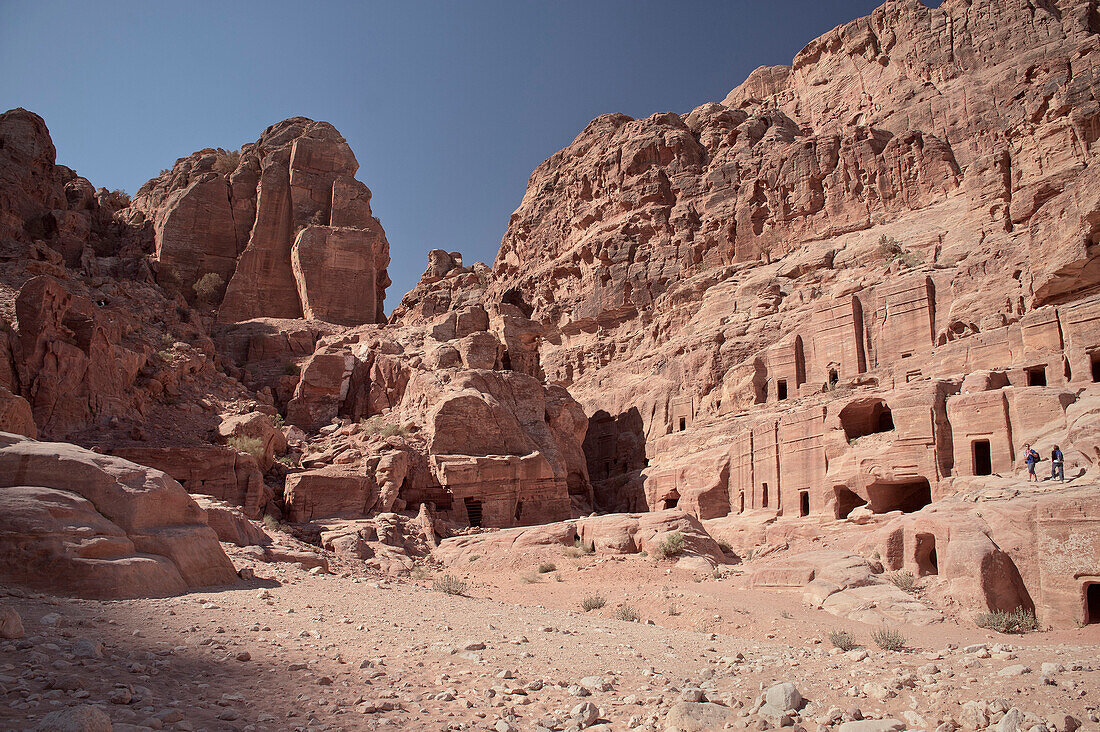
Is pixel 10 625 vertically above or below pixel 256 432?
below

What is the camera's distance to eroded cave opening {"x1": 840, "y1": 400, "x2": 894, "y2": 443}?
26.9 metres

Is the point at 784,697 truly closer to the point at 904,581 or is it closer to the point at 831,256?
the point at 904,581

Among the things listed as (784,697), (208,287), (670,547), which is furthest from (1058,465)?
(208,287)

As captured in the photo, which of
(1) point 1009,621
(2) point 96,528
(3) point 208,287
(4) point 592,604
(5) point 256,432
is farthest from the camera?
(3) point 208,287

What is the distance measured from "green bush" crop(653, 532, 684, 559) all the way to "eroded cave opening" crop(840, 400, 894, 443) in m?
9.18

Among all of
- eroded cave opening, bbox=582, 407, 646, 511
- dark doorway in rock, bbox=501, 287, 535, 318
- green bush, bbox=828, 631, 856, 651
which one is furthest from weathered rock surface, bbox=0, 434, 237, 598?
dark doorway in rock, bbox=501, 287, 535, 318

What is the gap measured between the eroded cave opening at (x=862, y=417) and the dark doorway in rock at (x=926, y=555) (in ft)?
30.4

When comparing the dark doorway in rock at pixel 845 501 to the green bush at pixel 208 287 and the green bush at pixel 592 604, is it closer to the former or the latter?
the green bush at pixel 592 604

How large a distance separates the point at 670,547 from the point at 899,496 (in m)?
9.47

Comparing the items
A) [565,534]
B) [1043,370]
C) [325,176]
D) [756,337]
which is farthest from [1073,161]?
[325,176]

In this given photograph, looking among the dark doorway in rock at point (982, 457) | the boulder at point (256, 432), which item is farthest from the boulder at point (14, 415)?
the dark doorway in rock at point (982, 457)

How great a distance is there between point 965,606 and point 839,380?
1891cm

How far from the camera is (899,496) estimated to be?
2491 cm

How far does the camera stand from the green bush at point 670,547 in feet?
69.2
